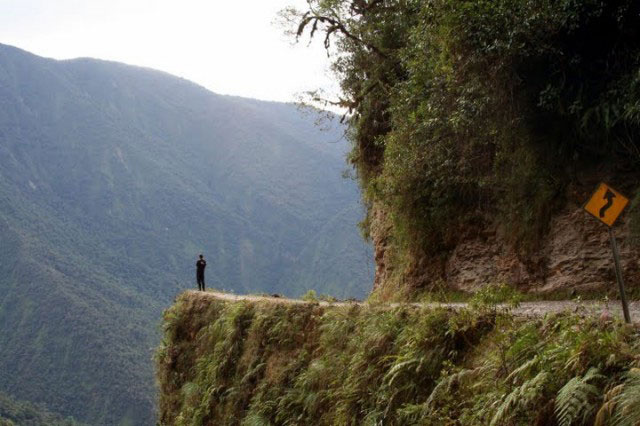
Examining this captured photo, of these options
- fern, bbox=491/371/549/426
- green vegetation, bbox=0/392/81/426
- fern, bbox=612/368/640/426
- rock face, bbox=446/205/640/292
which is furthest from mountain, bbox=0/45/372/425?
fern, bbox=612/368/640/426

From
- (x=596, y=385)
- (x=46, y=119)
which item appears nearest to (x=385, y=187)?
(x=596, y=385)

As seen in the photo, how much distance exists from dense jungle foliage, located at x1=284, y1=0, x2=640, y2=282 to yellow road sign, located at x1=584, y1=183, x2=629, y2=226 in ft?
11.4

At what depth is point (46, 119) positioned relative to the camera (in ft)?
652

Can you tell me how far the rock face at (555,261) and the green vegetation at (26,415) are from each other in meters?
69.4

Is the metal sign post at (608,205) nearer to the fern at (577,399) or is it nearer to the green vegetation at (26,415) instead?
the fern at (577,399)

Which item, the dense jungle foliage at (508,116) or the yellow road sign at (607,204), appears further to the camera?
the dense jungle foliage at (508,116)

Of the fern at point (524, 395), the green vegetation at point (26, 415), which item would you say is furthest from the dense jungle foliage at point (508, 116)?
the green vegetation at point (26, 415)

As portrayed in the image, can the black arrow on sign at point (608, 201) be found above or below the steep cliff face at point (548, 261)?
above

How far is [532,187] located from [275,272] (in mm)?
160974

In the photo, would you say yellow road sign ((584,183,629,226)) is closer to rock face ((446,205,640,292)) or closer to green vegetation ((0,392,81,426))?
rock face ((446,205,640,292))

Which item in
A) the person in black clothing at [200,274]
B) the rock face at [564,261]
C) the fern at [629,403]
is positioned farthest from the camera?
the person in black clothing at [200,274]

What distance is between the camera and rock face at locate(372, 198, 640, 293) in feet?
32.6

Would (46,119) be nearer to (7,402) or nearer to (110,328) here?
(110,328)

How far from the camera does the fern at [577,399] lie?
4.64m
